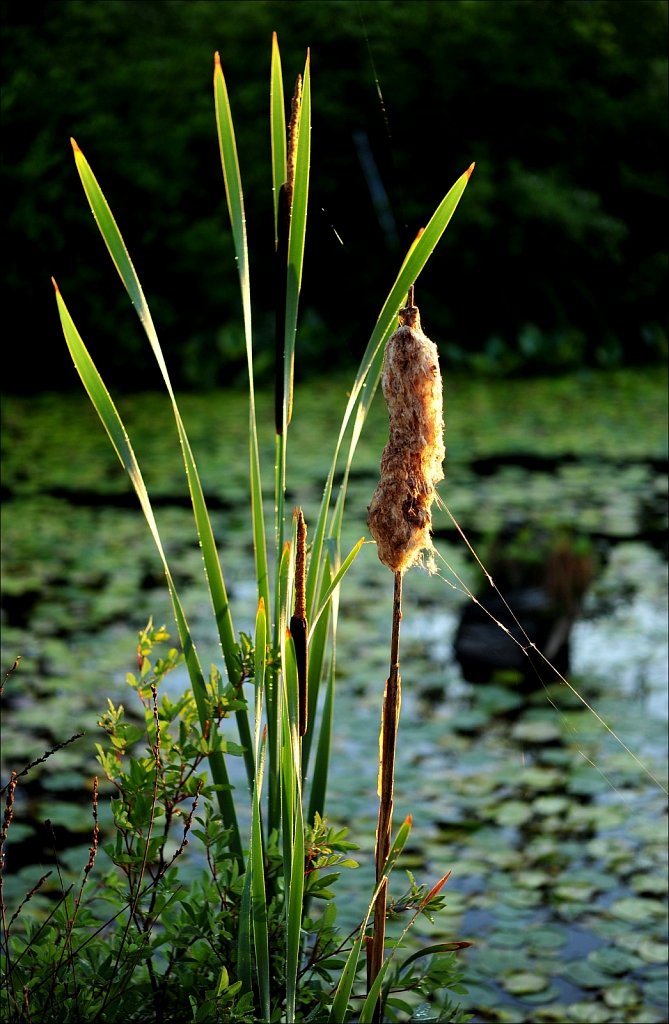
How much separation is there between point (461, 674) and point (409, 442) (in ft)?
6.57

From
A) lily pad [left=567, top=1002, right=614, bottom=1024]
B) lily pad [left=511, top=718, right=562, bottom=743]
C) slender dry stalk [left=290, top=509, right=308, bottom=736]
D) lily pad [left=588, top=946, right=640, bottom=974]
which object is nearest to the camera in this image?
slender dry stalk [left=290, top=509, right=308, bottom=736]

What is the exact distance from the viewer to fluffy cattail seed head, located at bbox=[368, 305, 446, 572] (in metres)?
0.93

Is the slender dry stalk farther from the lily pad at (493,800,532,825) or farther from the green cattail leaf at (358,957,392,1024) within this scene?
the lily pad at (493,800,532,825)

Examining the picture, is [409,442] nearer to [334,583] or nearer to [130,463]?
[334,583]

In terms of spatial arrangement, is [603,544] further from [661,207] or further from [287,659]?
[661,207]

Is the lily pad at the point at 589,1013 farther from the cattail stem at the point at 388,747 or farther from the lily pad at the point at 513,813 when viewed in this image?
the cattail stem at the point at 388,747

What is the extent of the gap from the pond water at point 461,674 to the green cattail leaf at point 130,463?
554 mm

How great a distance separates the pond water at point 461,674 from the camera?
1914 millimetres

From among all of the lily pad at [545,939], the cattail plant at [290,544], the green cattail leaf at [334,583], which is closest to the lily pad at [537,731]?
the lily pad at [545,939]

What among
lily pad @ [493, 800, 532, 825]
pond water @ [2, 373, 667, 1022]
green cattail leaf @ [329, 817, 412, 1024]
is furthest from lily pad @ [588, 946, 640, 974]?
green cattail leaf @ [329, 817, 412, 1024]

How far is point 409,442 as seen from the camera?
94 centimetres

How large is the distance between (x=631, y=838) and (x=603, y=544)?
1652mm

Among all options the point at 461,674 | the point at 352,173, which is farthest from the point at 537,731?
the point at 352,173

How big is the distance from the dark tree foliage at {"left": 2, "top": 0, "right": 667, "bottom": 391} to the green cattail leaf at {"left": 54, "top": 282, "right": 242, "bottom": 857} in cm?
469
